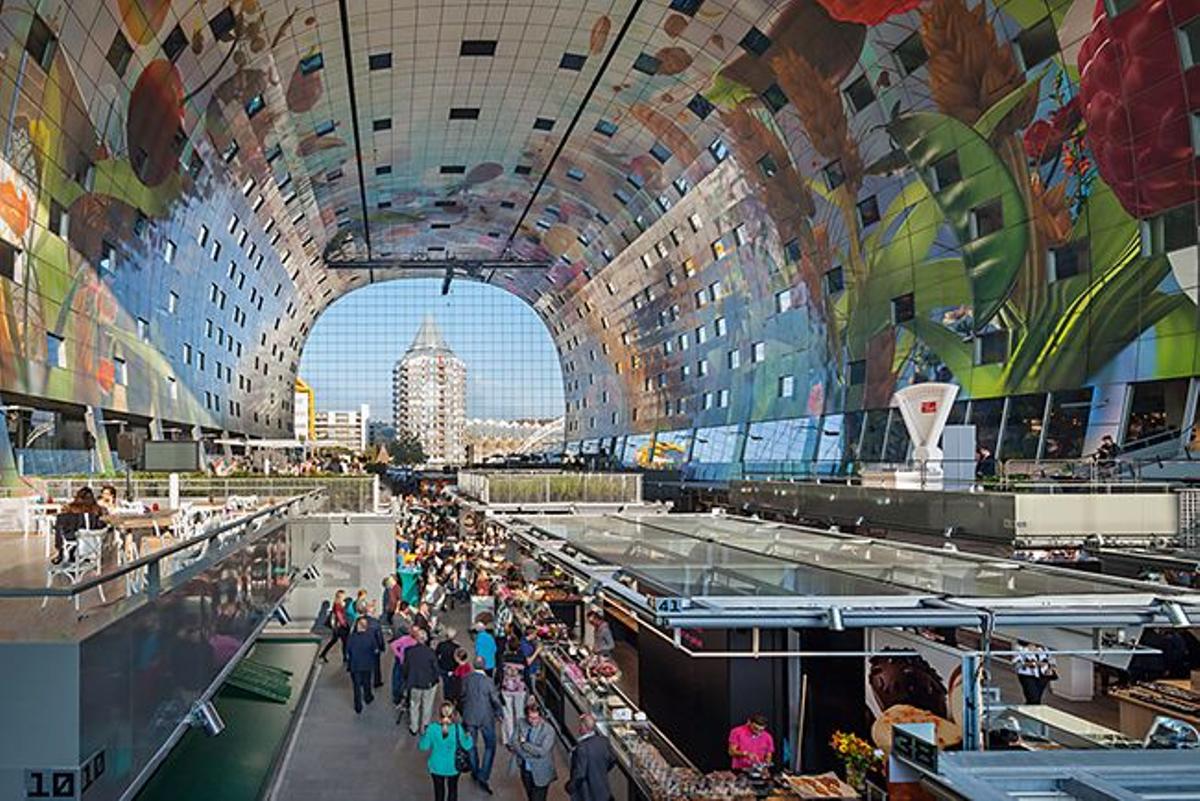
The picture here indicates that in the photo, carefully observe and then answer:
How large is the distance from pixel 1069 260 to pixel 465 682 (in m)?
15.1

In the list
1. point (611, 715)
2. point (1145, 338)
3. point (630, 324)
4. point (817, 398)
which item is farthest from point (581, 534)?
point (630, 324)

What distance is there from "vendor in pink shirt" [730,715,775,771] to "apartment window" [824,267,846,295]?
23307 mm

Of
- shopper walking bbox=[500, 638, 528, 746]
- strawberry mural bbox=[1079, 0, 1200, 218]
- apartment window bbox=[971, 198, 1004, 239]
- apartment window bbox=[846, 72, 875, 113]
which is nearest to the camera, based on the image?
shopper walking bbox=[500, 638, 528, 746]

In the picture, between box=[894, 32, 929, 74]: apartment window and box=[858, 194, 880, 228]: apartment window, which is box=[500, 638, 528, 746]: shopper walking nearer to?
box=[894, 32, 929, 74]: apartment window

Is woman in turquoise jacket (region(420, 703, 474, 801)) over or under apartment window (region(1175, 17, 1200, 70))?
under

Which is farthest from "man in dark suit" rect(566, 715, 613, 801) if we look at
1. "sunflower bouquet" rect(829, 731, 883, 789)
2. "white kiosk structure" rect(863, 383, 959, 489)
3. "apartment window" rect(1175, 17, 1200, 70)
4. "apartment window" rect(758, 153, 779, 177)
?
"apartment window" rect(758, 153, 779, 177)

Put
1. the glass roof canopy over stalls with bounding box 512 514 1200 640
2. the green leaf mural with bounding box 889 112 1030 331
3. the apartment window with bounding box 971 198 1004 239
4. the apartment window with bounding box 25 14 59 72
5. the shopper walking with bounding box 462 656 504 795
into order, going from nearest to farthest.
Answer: the glass roof canopy over stalls with bounding box 512 514 1200 640
the shopper walking with bounding box 462 656 504 795
the apartment window with bounding box 25 14 59 72
the green leaf mural with bounding box 889 112 1030 331
the apartment window with bounding box 971 198 1004 239

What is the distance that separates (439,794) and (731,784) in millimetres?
3195

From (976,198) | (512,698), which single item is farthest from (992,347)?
(512,698)

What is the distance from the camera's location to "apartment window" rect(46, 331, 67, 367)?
2311 cm

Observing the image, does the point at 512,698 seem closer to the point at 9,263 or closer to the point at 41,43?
the point at 9,263

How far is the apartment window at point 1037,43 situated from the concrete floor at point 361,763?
1533cm

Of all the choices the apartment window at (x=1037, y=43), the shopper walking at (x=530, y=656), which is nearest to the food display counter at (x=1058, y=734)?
the shopper walking at (x=530, y=656)

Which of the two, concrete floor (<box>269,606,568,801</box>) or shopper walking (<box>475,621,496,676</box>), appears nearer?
concrete floor (<box>269,606,568,801</box>)
